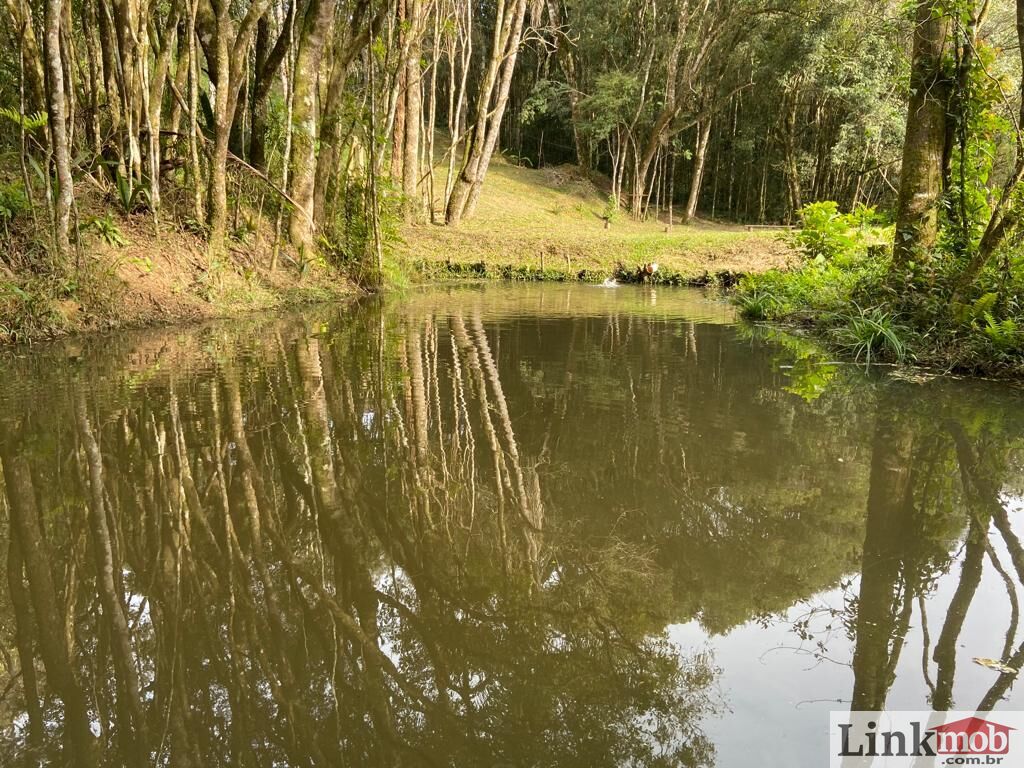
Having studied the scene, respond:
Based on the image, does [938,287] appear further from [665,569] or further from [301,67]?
[301,67]

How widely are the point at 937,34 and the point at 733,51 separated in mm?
24491

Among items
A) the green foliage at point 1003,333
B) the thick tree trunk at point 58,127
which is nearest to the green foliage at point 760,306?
the green foliage at point 1003,333

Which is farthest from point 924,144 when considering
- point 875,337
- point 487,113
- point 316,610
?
point 487,113

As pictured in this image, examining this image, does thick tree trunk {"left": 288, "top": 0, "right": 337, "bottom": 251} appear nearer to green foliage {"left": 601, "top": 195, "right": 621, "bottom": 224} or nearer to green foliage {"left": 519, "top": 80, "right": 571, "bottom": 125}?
green foliage {"left": 601, "top": 195, "right": 621, "bottom": 224}

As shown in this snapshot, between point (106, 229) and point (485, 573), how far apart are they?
7.39 metres

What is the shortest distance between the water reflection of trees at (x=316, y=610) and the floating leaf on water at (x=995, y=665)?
814 mm

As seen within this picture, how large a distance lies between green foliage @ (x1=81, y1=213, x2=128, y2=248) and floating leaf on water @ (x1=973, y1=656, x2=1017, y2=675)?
8569 mm

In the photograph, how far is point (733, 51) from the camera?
2819 centimetres

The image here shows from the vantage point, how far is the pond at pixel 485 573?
165cm

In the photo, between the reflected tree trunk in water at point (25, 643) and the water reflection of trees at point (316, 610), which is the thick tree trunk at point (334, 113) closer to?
the water reflection of trees at point (316, 610)

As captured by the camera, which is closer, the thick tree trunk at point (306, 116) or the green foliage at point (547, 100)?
the thick tree trunk at point (306, 116)

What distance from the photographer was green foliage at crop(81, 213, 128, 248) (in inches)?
294

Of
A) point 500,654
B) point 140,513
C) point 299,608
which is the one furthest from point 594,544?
point 140,513

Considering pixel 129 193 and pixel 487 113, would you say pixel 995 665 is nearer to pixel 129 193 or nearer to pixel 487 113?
pixel 129 193
